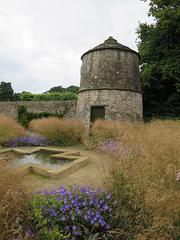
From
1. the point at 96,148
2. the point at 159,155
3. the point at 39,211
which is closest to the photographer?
the point at 39,211

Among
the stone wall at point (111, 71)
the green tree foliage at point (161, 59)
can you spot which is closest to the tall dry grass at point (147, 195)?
the stone wall at point (111, 71)

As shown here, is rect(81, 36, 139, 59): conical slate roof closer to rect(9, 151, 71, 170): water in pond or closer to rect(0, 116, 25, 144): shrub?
rect(0, 116, 25, 144): shrub

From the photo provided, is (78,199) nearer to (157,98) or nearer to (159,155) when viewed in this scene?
(159,155)

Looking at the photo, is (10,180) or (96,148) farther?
(96,148)

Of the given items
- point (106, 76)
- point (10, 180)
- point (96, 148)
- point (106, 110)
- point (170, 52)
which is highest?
point (170, 52)

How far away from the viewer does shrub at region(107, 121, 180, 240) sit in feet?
7.55

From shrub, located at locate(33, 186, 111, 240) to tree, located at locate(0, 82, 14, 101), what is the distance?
34184 mm

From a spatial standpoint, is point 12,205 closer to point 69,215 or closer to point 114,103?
point 69,215

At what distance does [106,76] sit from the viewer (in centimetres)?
1221

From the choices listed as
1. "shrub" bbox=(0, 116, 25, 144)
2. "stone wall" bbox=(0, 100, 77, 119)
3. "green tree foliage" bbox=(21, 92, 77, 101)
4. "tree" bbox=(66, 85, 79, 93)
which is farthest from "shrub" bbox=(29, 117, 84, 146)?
"tree" bbox=(66, 85, 79, 93)

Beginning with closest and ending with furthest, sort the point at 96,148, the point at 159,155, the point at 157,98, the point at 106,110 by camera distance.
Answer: the point at 159,155, the point at 96,148, the point at 106,110, the point at 157,98

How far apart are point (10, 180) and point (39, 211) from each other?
524 millimetres

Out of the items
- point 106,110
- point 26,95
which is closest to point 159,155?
point 106,110

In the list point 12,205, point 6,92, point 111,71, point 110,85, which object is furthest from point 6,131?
point 6,92
